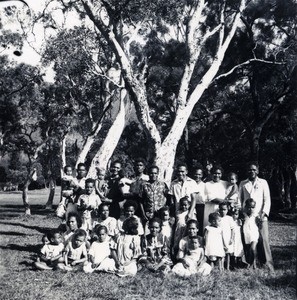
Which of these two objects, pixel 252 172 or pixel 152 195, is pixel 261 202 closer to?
pixel 252 172

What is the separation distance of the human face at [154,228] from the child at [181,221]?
1.16 feet

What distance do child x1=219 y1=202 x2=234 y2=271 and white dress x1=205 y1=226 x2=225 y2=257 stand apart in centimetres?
16

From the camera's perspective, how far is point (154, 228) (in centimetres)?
748

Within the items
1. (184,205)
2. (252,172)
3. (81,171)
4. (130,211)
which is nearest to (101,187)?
(81,171)

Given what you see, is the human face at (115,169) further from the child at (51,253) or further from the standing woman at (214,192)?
the standing woman at (214,192)

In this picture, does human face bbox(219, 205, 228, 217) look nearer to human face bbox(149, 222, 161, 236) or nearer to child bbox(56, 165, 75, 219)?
human face bbox(149, 222, 161, 236)

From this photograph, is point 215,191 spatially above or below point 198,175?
below

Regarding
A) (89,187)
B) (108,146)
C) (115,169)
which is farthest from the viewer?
(108,146)

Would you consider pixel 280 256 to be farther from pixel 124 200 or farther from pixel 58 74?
pixel 58 74

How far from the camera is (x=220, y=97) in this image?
24094 millimetres

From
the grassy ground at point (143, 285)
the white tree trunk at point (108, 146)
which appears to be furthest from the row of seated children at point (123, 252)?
the white tree trunk at point (108, 146)

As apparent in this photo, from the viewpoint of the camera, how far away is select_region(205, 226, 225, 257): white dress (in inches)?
283

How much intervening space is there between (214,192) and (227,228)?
0.78 m

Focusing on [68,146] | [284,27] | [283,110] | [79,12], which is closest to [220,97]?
[283,110]
